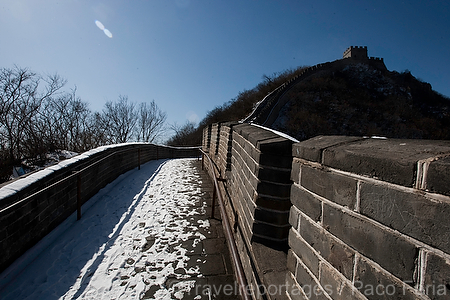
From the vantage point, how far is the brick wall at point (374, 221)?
1.83 feet

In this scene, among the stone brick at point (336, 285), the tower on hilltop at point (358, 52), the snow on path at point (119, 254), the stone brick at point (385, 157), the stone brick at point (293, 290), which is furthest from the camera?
the tower on hilltop at point (358, 52)

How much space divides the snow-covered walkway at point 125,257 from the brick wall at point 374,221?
1.63m

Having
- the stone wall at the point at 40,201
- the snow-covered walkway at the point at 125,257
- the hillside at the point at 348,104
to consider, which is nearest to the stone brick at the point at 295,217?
the snow-covered walkway at the point at 125,257

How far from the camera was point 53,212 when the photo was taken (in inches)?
131

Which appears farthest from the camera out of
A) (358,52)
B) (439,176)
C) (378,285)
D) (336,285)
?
(358,52)

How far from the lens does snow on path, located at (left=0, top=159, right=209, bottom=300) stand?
2221 millimetres

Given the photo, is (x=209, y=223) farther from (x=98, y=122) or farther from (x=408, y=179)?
(x=98, y=122)

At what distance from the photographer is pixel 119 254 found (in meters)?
2.80

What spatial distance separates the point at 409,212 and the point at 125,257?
297 cm

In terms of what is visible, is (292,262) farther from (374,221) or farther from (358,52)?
→ (358,52)

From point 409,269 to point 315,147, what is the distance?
595 millimetres

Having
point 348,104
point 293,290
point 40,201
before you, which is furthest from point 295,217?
point 348,104

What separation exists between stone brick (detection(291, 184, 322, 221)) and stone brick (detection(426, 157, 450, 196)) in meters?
0.51

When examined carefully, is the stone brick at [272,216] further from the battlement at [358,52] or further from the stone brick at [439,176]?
the battlement at [358,52]
